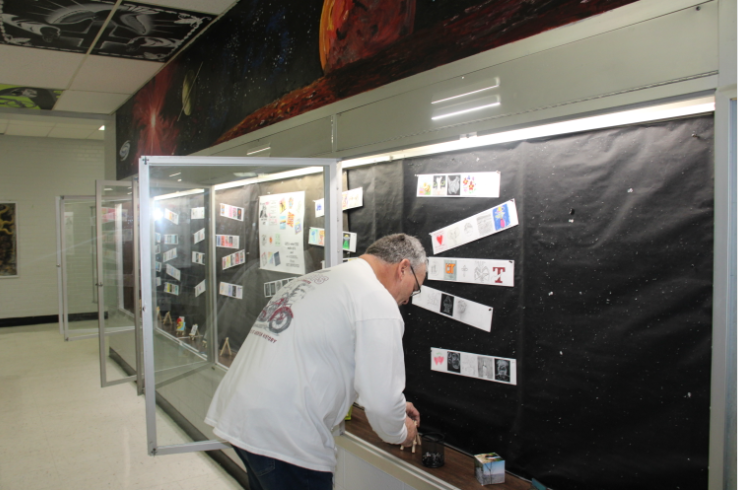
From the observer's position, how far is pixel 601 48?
136 cm

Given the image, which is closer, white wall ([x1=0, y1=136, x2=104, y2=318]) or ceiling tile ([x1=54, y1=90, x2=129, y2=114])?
ceiling tile ([x1=54, y1=90, x2=129, y2=114])

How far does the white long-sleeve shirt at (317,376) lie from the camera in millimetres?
1514

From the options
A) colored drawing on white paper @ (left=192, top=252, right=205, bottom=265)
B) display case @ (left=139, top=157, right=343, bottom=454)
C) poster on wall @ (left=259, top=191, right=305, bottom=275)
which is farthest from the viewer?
colored drawing on white paper @ (left=192, top=252, right=205, bottom=265)

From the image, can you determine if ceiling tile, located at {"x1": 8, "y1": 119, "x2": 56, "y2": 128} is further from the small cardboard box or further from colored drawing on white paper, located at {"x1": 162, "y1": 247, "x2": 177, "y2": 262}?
the small cardboard box

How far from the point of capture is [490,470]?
6.03ft

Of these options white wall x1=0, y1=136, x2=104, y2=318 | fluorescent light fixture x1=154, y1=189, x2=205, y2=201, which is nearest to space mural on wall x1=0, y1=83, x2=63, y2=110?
white wall x1=0, y1=136, x2=104, y2=318

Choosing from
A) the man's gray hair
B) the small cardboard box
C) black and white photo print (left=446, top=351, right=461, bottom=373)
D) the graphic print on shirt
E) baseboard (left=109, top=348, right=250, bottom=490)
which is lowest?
baseboard (left=109, top=348, right=250, bottom=490)

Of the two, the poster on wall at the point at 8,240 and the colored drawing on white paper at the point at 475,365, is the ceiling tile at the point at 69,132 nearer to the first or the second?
the poster on wall at the point at 8,240

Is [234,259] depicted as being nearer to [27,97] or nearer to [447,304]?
[447,304]

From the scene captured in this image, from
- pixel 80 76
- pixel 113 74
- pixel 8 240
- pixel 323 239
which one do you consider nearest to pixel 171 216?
pixel 323 239

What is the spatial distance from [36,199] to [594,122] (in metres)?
9.79

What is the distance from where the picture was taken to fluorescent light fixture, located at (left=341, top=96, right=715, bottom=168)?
136cm

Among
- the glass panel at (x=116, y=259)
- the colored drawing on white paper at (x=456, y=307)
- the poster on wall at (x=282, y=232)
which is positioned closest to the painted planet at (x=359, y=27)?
the poster on wall at (x=282, y=232)

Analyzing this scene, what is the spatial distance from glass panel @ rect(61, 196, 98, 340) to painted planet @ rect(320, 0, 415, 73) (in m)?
5.99
